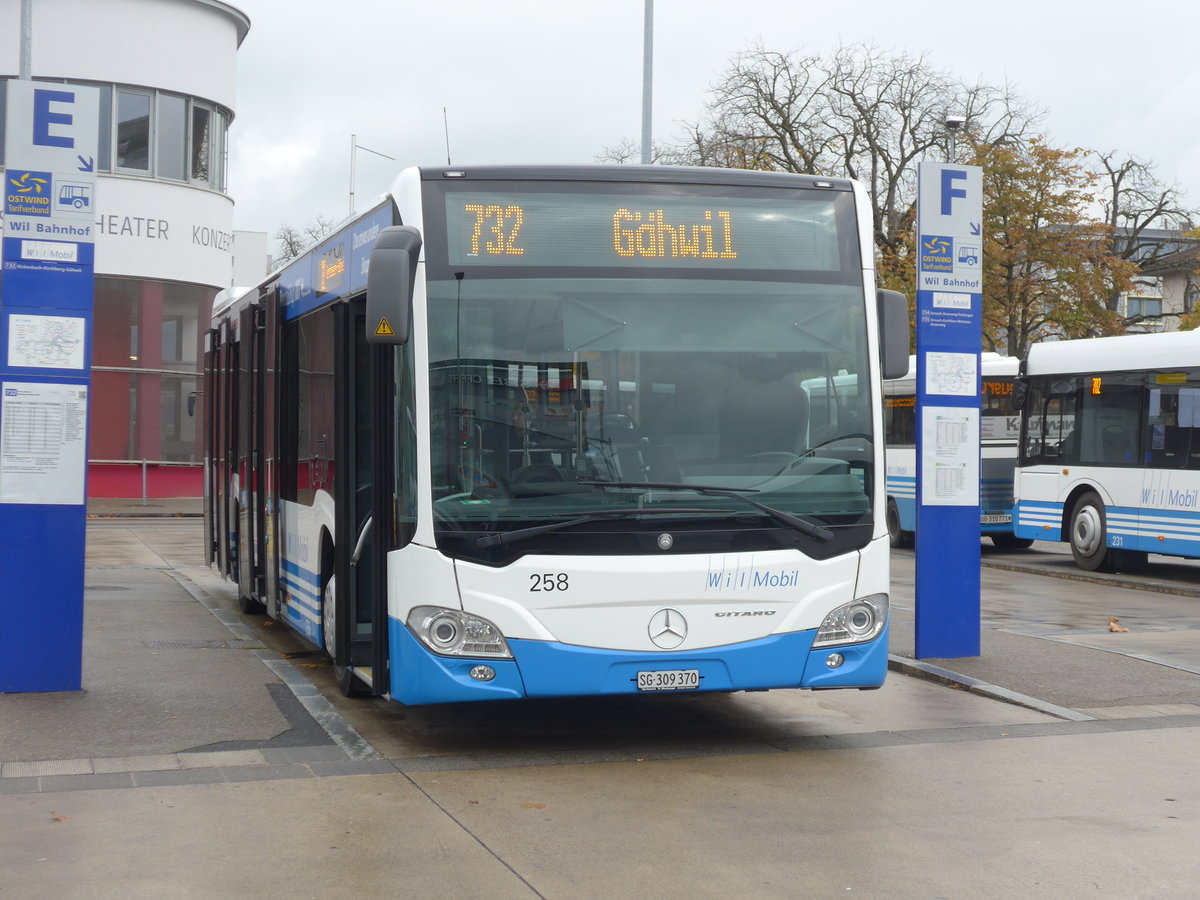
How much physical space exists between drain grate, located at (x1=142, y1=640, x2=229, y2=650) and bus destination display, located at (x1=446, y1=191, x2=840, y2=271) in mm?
5339

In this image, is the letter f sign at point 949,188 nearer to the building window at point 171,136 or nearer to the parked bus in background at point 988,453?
the parked bus in background at point 988,453

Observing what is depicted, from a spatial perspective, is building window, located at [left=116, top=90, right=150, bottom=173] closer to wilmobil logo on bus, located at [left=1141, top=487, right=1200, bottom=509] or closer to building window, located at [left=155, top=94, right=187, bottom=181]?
building window, located at [left=155, top=94, right=187, bottom=181]

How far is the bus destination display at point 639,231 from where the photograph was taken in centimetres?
768

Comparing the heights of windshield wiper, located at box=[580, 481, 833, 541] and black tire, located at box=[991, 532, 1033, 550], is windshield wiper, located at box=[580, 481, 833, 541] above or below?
above

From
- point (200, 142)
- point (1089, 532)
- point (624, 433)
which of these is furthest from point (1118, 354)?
point (200, 142)

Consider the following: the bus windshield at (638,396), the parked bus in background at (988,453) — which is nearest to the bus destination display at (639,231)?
the bus windshield at (638,396)

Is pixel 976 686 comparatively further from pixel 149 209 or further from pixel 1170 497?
pixel 149 209

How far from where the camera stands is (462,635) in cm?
742

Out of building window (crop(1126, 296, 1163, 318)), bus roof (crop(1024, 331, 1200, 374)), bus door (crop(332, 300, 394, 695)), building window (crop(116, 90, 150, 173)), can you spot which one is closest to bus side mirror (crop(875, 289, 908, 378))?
bus door (crop(332, 300, 394, 695))

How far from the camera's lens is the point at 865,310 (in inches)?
314

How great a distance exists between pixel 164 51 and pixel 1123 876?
110ft

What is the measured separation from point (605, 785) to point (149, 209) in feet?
101

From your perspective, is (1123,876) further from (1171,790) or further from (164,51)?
(164,51)

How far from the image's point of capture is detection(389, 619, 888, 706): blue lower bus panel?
24.3ft
